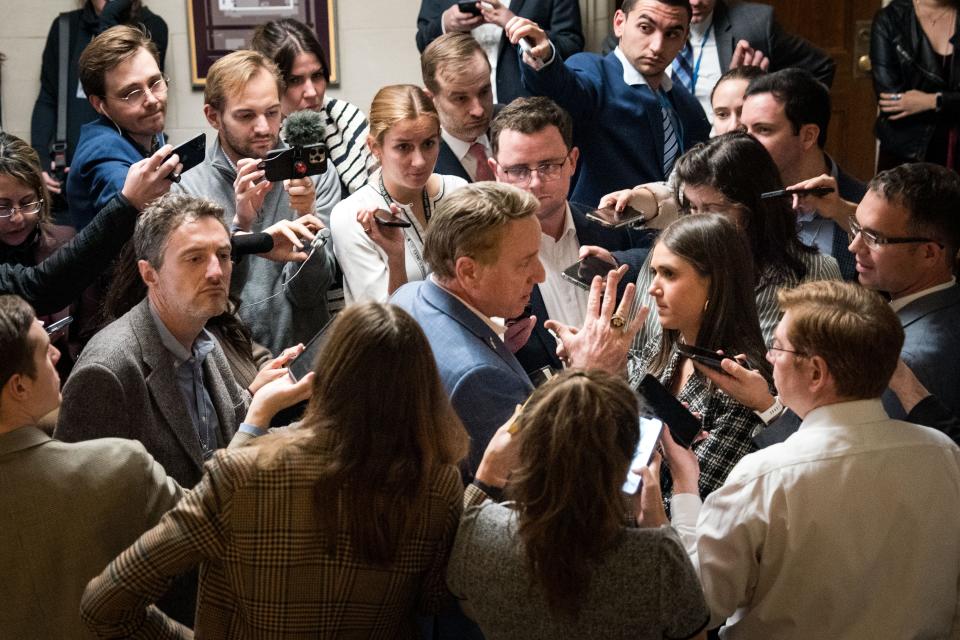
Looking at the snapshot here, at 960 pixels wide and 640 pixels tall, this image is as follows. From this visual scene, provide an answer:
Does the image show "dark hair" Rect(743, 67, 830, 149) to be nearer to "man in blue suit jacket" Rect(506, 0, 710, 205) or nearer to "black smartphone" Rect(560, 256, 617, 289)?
"man in blue suit jacket" Rect(506, 0, 710, 205)

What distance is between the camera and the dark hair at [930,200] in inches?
112

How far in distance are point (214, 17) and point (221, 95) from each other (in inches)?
91.6

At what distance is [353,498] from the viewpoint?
186cm

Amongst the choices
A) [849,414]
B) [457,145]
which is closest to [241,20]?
[457,145]

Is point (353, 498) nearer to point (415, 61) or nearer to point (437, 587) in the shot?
point (437, 587)

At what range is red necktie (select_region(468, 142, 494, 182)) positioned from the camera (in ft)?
12.7

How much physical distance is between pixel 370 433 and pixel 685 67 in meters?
3.28

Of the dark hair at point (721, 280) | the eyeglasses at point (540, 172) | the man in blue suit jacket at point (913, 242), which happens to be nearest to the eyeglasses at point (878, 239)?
the man in blue suit jacket at point (913, 242)

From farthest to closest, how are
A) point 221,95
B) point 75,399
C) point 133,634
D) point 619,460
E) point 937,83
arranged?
point 937,83
point 221,95
point 75,399
point 133,634
point 619,460

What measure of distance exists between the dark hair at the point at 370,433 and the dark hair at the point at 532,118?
5.22ft

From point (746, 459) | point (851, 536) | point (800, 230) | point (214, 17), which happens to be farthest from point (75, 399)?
point (214, 17)

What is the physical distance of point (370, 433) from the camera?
6.16 feet

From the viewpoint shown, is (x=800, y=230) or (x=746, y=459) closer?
(x=746, y=459)

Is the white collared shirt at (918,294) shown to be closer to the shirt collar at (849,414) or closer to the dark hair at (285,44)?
the shirt collar at (849,414)
